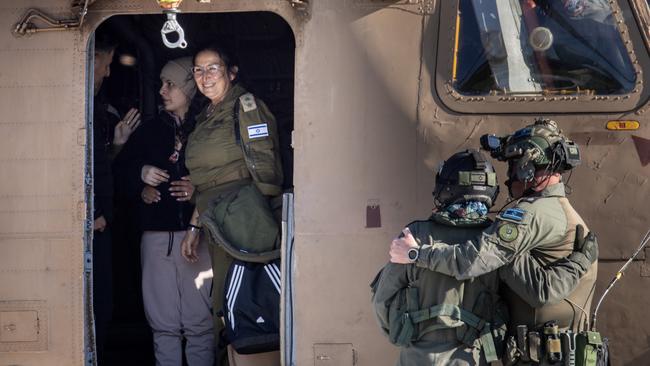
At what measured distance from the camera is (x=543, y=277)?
434cm

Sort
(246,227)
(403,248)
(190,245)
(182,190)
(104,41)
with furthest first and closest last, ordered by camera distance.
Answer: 1. (104,41)
2. (182,190)
3. (190,245)
4. (246,227)
5. (403,248)

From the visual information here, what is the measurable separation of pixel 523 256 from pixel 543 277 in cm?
13

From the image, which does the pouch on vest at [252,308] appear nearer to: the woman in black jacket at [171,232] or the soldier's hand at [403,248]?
the woman in black jacket at [171,232]

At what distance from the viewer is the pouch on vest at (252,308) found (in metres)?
5.84

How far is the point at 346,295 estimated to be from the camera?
17.5 ft

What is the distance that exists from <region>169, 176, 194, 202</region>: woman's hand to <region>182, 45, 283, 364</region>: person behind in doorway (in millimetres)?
173

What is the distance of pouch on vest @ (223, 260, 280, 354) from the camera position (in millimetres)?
5844

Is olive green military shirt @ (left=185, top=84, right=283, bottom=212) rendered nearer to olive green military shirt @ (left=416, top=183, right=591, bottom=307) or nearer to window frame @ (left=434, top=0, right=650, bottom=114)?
window frame @ (left=434, top=0, right=650, bottom=114)

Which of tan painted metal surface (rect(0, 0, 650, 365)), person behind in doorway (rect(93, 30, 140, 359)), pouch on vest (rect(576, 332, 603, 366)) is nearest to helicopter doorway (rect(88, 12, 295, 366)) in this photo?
person behind in doorway (rect(93, 30, 140, 359))

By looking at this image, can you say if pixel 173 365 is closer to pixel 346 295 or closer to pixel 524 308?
pixel 346 295

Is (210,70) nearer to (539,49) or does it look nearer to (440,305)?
(539,49)

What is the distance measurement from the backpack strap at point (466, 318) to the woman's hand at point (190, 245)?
2.47m

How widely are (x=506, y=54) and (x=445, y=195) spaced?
116 cm

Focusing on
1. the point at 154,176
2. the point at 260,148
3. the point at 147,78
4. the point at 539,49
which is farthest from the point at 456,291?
the point at 147,78
